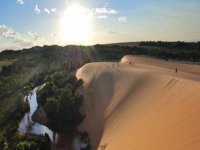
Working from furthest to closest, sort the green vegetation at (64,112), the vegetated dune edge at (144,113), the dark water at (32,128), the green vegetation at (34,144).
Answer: the dark water at (32,128), the green vegetation at (64,112), the green vegetation at (34,144), the vegetated dune edge at (144,113)

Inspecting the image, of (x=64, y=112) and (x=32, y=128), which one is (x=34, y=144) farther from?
(x=32, y=128)

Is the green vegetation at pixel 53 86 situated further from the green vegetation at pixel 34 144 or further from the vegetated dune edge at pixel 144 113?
the vegetated dune edge at pixel 144 113

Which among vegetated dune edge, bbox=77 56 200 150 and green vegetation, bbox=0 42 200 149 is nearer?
vegetated dune edge, bbox=77 56 200 150

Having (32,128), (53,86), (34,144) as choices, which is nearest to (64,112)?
(32,128)

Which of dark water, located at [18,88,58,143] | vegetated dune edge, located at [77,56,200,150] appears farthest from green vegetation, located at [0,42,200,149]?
vegetated dune edge, located at [77,56,200,150]

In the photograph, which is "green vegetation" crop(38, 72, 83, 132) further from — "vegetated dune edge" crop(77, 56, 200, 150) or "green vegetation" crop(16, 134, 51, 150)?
"green vegetation" crop(16, 134, 51, 150)

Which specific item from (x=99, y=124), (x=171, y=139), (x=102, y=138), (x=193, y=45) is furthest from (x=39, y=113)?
(x=193, y=45)

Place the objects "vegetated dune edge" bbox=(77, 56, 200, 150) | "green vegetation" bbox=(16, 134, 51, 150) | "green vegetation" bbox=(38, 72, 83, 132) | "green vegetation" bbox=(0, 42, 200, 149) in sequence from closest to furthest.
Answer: "vegetated dune edge" bbox=(77, 56, 200, 150), "green vegetation" bbox=(16, 134, 51, 150), "green vegetation" bbox=(38, 72, 83, 132), "green vegetation" bbox=(0, 42, 200, 149)

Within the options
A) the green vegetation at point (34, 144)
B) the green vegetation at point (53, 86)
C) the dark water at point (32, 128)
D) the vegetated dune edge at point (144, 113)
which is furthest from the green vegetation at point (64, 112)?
the green vegetation at point (34, 144)

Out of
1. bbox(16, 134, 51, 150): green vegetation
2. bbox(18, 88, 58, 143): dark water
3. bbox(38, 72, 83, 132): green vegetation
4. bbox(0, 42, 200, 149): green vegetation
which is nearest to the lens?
bbox(16, 134, 51, 150): green vegetation
